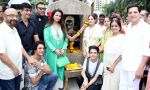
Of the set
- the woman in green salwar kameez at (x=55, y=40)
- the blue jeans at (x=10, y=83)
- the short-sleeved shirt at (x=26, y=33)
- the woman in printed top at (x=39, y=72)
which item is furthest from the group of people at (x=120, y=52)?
the blue jeans at (x=10, y=83)

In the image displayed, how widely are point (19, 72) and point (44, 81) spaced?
89cm

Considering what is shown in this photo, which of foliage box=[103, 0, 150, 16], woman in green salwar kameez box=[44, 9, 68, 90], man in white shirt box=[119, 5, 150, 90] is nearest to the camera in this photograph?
man in white shirt box=[119, 5, 150, 90]

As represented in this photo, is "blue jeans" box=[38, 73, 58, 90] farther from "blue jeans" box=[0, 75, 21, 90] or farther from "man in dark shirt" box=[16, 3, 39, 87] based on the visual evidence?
"blue jeans" box=[0, 75, 21, 90]

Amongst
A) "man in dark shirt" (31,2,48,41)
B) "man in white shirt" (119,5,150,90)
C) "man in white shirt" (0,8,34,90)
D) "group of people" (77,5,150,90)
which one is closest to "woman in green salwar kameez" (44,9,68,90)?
"man in dark shirt" (31,2,48,41)

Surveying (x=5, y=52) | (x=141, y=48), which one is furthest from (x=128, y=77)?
(x=5, y=52)

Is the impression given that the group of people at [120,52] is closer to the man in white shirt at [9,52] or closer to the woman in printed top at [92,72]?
the woman in printed top at [92,72]

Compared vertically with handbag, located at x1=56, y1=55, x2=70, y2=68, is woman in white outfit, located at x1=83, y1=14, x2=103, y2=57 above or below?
above

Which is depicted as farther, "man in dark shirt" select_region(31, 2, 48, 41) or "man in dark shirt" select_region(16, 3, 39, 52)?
"man in dark shirt" select_region(31, 2, 48, 41)

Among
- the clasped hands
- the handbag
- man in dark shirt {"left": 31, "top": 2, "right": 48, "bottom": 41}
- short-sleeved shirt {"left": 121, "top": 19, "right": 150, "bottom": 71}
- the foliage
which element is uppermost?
the foliage

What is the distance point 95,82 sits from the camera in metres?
5.31

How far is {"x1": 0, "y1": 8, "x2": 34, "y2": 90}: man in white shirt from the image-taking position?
407cm

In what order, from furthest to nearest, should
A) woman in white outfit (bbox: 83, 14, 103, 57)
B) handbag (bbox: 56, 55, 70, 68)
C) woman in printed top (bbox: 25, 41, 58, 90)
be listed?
woman in white outfit (bbox: 83, 14, 103, 57) < handbag (bbox: 56, 55, 70, 68) < woman in printed top (bbox: 25, 41, 58, 90)

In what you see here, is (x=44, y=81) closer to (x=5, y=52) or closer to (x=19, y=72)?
(x=19, y=72)

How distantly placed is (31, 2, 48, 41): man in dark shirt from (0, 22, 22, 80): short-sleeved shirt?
1.22m
